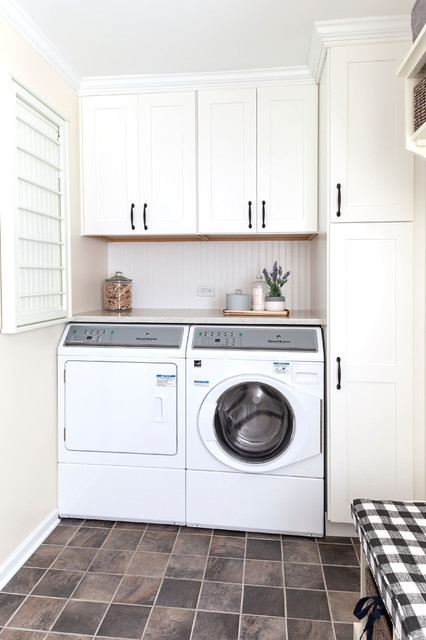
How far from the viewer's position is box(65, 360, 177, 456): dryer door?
7.99ft

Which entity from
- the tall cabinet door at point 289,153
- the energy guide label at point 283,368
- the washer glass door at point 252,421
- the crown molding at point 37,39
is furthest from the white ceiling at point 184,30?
the washer glass door at point 252,421

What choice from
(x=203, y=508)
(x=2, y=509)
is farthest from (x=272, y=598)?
(x=2, y=509)

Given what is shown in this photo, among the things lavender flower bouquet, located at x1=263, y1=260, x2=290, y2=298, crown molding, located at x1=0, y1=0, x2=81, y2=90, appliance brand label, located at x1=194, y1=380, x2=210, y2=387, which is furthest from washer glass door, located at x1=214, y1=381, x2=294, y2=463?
crown molding, located at x1=0, y1=0, x2=81, y2=90

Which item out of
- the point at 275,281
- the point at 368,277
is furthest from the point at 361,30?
the point at 275,281

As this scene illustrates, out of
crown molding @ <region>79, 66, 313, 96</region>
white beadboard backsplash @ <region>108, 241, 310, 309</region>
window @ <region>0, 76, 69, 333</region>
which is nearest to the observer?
window @ <region>0, 76, 69, 333</region>

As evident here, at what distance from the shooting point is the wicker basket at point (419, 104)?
5.49 ft

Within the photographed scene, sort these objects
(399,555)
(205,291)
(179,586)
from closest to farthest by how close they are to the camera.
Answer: (399,555) → (179,586) → (205,291)

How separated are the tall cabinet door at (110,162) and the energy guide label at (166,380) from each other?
2.88ft

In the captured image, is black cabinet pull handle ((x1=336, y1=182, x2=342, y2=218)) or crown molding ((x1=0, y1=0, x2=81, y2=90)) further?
black cabinet pull handle ((x1=336, y1=182, x2=342, y2=218))

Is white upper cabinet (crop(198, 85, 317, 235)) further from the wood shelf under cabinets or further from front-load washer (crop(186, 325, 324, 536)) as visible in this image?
front-load washer (crop(186, 325, 324, 536))

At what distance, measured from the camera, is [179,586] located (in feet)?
6.48

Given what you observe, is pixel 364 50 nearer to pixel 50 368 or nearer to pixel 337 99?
pixel 337 99

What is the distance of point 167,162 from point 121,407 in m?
1.40

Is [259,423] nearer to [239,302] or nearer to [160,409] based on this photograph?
[160,409]
